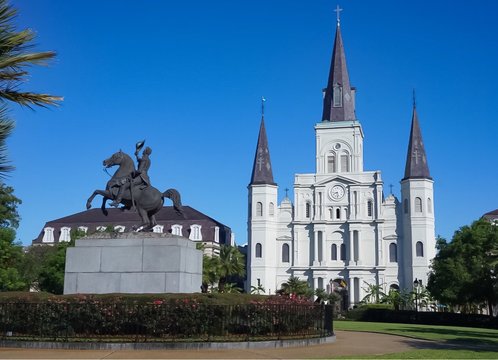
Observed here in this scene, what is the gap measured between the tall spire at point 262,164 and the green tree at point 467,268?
1343 inches

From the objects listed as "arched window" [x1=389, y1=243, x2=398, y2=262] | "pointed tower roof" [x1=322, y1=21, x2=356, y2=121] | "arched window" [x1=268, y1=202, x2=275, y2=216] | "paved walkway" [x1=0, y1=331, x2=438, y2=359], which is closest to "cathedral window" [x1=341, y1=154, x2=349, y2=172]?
"pointed tower roof" [x1=322, y1=21, x2=356, y2=121]

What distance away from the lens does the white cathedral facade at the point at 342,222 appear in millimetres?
76750

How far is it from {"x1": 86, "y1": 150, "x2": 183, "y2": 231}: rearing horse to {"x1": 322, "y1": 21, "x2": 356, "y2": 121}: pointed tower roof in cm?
6786

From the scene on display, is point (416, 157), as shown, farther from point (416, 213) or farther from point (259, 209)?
point (259, 209)

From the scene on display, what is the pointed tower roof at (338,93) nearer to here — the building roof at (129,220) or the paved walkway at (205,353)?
the building roof at (129,220)

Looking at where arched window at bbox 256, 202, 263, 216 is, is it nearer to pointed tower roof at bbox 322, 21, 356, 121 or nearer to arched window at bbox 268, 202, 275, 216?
arched window at bbox 268, 202, 275, 216

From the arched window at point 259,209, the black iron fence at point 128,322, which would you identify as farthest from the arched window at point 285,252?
the black iron fence at point 128,322

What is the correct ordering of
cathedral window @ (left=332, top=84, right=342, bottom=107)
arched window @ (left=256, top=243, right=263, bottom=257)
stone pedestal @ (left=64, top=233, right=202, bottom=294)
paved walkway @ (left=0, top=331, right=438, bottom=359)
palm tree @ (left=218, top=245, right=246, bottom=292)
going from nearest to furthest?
paved walkway @ (left=0, top=331, right=438, bottom=359) → stone pedestal @ (left=64, top=233, right=202, bottom=294) → palm tree @ (left=218, top=245, right=246, bottom=292) → arched window @ (left=256, top=243, right=263, bottom=257) → cathedral window @ (left=332, top=84, right=342, bottom=107)

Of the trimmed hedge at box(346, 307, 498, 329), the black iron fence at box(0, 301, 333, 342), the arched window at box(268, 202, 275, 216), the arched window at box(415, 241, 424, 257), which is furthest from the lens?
the arched window at box(268, 202, 275, 216)

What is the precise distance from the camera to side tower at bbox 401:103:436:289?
245 feet

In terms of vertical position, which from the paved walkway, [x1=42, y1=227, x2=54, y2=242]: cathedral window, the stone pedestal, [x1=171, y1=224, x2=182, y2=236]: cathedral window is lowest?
the paved walkway

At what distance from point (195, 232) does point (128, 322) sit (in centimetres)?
7145

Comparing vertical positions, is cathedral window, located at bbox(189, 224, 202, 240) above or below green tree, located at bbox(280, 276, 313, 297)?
above

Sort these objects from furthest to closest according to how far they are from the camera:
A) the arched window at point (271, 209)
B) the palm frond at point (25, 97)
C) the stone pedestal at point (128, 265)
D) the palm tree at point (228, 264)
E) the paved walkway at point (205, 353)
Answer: the arched window at point (271, 209), the palm tree at point (228, 264), the stone pedestal at point (128, 265), the paved walkway at point (205, 353), the palm frond at point (25, 97)
